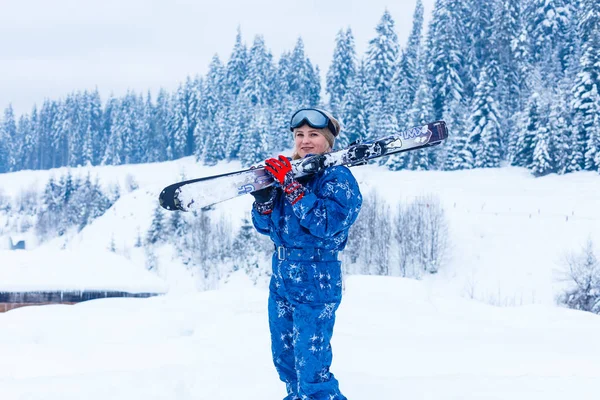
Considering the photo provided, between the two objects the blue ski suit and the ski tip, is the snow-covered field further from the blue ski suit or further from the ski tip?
the ski tip

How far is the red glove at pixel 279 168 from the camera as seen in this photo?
263 cm

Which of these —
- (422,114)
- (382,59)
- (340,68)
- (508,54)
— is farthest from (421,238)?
(340,68)

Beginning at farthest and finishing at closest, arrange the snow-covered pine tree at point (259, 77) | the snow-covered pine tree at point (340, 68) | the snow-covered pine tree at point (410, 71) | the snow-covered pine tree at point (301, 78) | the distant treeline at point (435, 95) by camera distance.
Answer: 1. the snow-covered pine tree at point (259, 77)
2. the snow-covered pine tree at point (301, 78)
3. the snow-covered pine tree at point (340, 68)
4. the snow-covered pine tree at point (410, 71)
5. the distant treeline at point (435, 95)

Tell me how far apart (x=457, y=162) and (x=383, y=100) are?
13.2 m

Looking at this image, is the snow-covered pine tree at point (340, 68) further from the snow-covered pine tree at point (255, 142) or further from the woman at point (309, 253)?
the woman at point (309, 253)

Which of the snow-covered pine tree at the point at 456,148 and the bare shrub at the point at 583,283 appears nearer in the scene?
the bare shrub at the point at 583,283

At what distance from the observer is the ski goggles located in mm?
2918

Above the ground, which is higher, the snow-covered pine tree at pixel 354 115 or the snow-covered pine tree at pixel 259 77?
the snow-covered pine tree at pixel 259 77

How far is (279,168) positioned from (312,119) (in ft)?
1.55

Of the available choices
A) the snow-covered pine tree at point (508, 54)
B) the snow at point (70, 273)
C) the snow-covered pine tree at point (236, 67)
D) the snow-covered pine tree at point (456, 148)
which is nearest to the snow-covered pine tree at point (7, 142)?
the snow-covered pine tree at point (236, 67)

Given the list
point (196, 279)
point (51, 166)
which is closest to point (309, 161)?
point (196, 279)

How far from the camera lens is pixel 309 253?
2746 millimetres

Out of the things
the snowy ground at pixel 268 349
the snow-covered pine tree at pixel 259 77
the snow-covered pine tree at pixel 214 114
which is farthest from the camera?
the snow-covered pine tree at pixel 259 77

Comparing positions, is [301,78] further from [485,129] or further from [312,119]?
[312,119]
